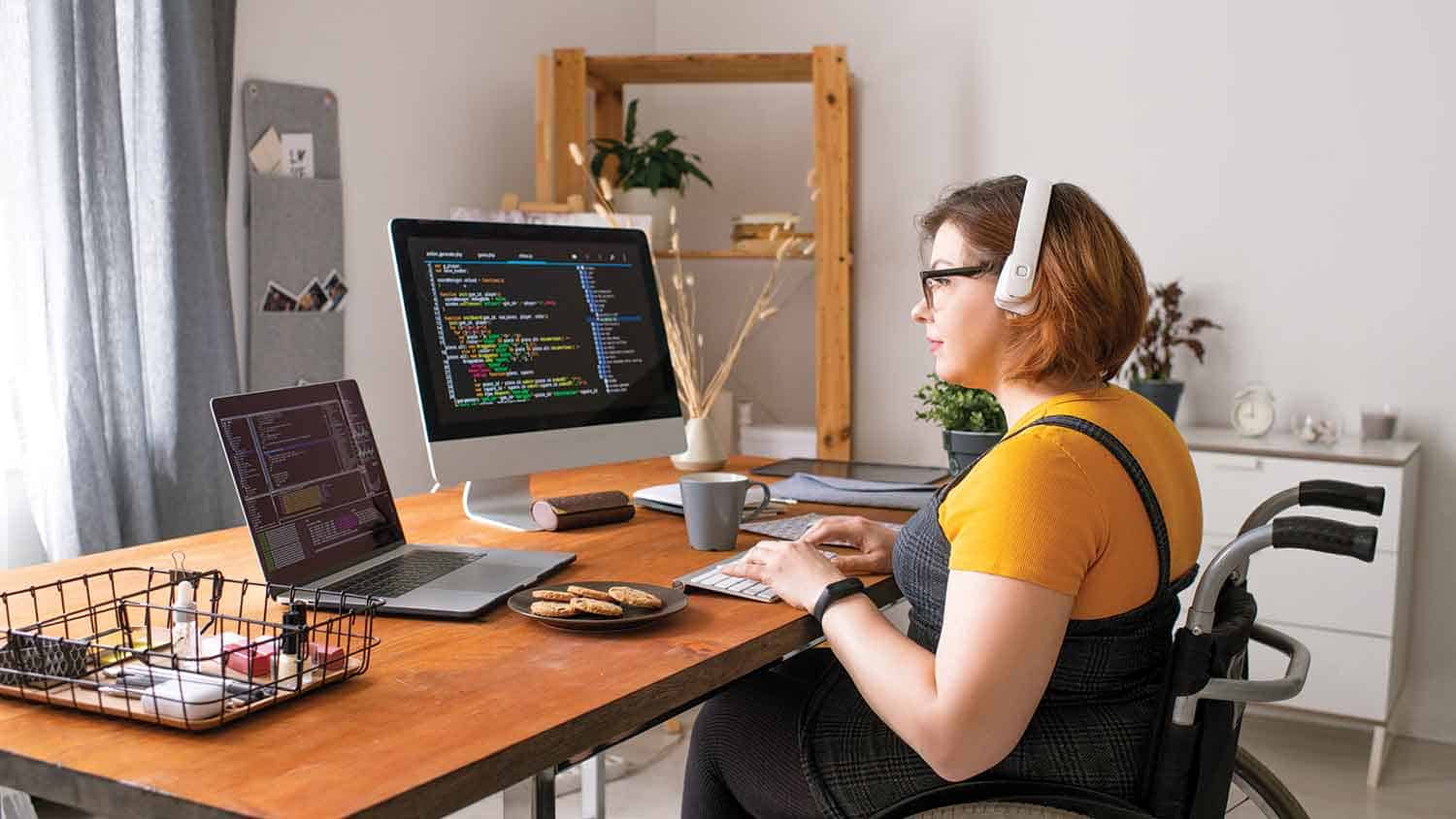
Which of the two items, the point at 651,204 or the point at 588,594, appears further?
the point at 651,204

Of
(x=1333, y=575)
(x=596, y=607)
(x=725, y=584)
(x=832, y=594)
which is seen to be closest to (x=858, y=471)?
(x=725, y=584)

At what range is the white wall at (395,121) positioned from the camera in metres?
3.17

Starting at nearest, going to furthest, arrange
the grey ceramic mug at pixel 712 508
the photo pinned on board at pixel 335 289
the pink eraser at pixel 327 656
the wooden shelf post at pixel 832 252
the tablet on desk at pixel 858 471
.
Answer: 1. the pink eraser at pixel 327 656
2. the grey ceramic mug at pixel 712 508
3. the tablet on desk at pixel 858 471
4. the photo pinned on board at pixel 335 289
5. the wooden shelf post at pixel 832 252

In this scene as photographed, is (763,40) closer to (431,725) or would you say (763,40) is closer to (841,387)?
(841,387)

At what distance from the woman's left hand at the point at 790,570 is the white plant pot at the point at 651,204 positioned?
241cm

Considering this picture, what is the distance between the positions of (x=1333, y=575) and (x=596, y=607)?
2353 mm

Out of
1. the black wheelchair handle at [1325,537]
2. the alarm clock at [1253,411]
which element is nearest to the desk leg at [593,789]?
the black wheelchair handle at [1325,537]

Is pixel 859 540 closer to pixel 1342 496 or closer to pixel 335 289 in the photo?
pixel 1342 496

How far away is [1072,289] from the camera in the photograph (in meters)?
1.45

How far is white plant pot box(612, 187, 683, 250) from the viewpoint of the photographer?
3.91 metres

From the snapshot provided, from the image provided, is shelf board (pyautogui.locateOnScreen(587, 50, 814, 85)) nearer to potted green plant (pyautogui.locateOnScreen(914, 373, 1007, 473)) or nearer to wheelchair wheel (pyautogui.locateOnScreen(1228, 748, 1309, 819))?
potted green plant (pyautogui.locateOnScreen(914, 373, 1007, 473))

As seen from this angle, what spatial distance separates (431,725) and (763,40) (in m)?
3.59

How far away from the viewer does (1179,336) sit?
371 cm

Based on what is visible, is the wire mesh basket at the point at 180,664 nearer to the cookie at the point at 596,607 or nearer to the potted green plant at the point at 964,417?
→ the cookie at the point at 596,607
